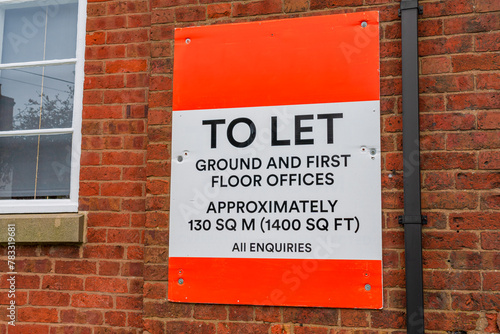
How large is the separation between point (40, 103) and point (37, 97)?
2.1 inches

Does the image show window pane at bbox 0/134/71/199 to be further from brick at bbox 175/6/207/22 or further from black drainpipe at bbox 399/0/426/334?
black drainpipe at bbox 399/0/426/334

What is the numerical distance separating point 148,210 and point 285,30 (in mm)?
1308

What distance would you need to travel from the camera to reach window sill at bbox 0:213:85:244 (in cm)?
277

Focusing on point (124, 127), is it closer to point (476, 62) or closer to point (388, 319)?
point (388, 319)

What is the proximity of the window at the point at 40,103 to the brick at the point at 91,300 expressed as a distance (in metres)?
0.54

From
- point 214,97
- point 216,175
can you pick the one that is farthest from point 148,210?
point 214,97

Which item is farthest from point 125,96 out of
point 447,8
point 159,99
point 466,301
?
Answer: point 466,301

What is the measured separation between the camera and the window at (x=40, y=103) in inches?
117

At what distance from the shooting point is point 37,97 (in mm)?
3123

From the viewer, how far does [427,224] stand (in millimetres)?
2342

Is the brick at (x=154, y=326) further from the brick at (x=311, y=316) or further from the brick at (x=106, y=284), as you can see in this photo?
the brick at (x=311, y=316)

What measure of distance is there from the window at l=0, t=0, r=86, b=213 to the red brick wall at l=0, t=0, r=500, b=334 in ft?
0.50

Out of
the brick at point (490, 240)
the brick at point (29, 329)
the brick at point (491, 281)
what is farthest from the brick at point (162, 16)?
the brick at point (491, 281)

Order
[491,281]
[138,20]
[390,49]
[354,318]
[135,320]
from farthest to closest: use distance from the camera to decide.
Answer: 1. [138,20]
2. [135,320]
3. [390,49]
4. [354,318]
5. [491,281]
